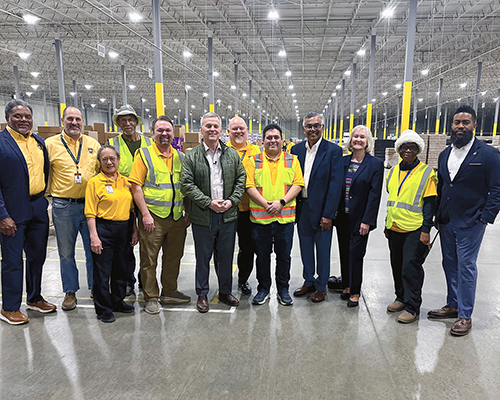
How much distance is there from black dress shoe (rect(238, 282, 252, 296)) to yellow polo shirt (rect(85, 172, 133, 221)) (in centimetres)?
154

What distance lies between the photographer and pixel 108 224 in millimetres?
3268

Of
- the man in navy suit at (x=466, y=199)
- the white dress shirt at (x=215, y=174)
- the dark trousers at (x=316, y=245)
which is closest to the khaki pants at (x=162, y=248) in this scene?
the white dress shirt at (x=215, y=174)

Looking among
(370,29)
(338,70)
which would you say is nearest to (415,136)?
(370,29)

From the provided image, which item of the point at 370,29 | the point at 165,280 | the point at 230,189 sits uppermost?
the point at 370,29

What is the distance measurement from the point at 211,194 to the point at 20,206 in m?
1.73

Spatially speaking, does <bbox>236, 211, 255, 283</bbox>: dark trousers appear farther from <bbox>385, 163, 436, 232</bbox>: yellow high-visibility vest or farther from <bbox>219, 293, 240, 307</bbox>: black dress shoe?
<bbox>385, 163, 436, 232</bbox>: yellow high-visibility vest

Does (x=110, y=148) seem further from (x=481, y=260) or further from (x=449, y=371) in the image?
(x=481, y=260)

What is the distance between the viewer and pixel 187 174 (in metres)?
3.34

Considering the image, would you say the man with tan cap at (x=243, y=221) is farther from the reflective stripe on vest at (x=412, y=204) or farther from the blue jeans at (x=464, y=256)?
the blue jeans at (x=464, y=256)

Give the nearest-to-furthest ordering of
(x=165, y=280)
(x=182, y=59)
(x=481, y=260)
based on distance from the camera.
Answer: (x=165, y=280) < (x=481, y=260) < (x=182, y=59)

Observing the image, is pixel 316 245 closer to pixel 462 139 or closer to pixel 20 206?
pixel 462 139

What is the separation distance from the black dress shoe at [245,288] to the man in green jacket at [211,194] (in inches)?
20.2

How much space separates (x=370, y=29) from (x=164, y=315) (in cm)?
1754

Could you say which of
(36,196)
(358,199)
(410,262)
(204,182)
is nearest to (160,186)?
(204,182)
